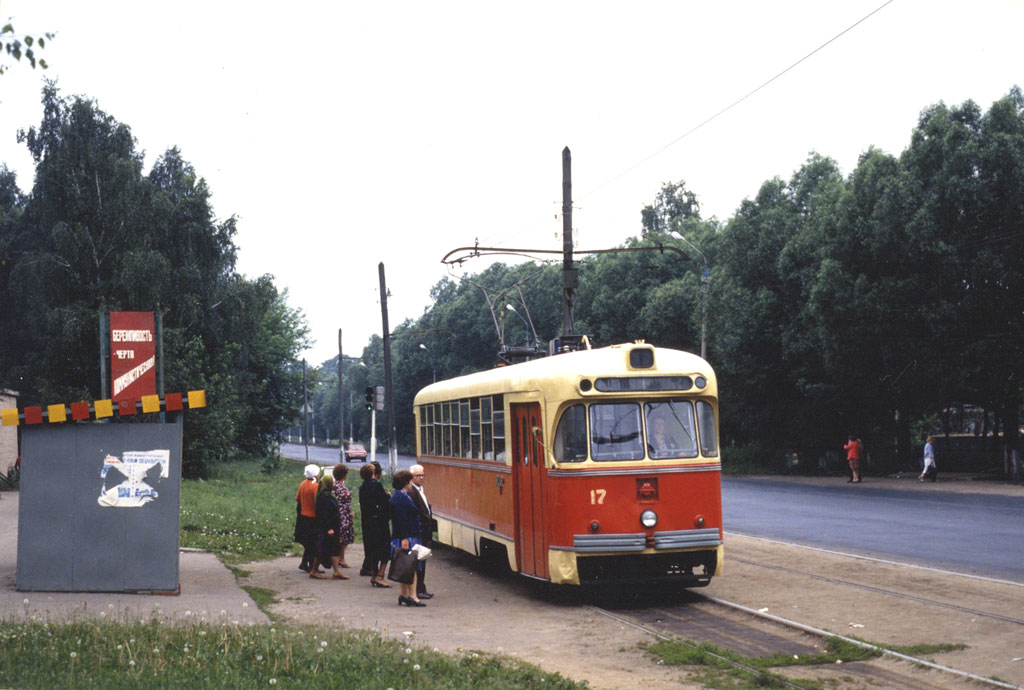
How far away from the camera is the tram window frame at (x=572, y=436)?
1354cm

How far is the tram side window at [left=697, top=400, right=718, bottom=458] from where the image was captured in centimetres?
1390

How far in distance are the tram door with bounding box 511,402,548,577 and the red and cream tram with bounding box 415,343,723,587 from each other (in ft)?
0.05

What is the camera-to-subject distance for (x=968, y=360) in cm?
3875

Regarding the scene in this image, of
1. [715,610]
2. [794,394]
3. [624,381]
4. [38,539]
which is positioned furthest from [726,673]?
[794,394]

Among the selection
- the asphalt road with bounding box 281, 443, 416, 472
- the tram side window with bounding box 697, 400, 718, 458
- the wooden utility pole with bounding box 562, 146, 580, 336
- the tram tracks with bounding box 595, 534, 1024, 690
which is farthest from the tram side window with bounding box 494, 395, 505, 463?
the asphalt road with bounding box 281, 443, 416, 472

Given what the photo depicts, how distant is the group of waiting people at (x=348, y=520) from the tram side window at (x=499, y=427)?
3.59 feet

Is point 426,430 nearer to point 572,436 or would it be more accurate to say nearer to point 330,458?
point 572,436

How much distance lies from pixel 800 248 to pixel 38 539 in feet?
133

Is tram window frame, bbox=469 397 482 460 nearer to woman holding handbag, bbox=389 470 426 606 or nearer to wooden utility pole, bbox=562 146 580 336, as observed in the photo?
woman holding handbag, bbox=389 470 426 606

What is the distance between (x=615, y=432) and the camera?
13.7 meters

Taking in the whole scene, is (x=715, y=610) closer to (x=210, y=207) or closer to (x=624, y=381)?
(x=624, y=381)

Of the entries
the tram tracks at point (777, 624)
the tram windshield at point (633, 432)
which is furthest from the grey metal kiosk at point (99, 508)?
the tram tracks at point (777, 624)

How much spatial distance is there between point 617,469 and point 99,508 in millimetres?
5773

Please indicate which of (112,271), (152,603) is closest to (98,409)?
(152,603)
